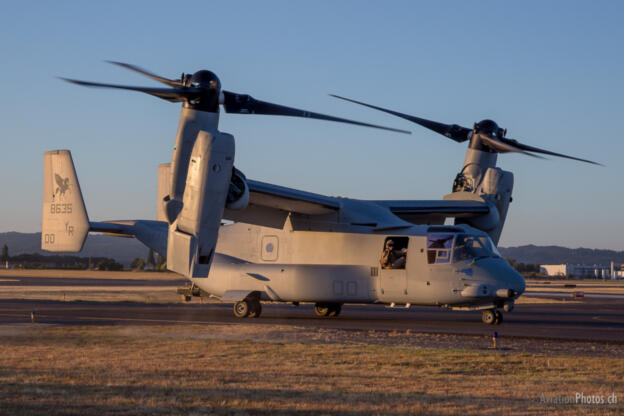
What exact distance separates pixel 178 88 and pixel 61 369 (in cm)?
991

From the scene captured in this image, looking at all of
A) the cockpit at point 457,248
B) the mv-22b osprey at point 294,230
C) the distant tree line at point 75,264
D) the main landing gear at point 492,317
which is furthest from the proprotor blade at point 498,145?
the distant tree line at point 75,264

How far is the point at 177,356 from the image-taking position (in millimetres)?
15633

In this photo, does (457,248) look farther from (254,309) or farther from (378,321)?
(254,309)

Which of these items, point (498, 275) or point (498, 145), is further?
point (498, 145)

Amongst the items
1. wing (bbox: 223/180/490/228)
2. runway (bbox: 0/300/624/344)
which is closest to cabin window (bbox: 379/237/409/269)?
wing (bbox: 223/180/490/228)

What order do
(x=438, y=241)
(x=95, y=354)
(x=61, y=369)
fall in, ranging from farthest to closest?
(x=438, y=241) < (x=95, y=354) < (x=61, y=369)

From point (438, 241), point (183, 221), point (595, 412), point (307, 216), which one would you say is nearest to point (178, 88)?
point (183, 221)

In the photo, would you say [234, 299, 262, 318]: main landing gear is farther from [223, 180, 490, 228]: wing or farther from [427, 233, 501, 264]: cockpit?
[427, 233, 501, 264]: cockpit

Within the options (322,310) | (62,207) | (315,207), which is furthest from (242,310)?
(62,207)

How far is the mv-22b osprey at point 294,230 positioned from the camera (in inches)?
817

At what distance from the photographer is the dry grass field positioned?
1009 centimetres

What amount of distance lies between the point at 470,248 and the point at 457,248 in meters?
0.41

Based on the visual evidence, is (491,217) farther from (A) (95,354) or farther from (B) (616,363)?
(A) (95,354)

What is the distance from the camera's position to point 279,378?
12734mm
